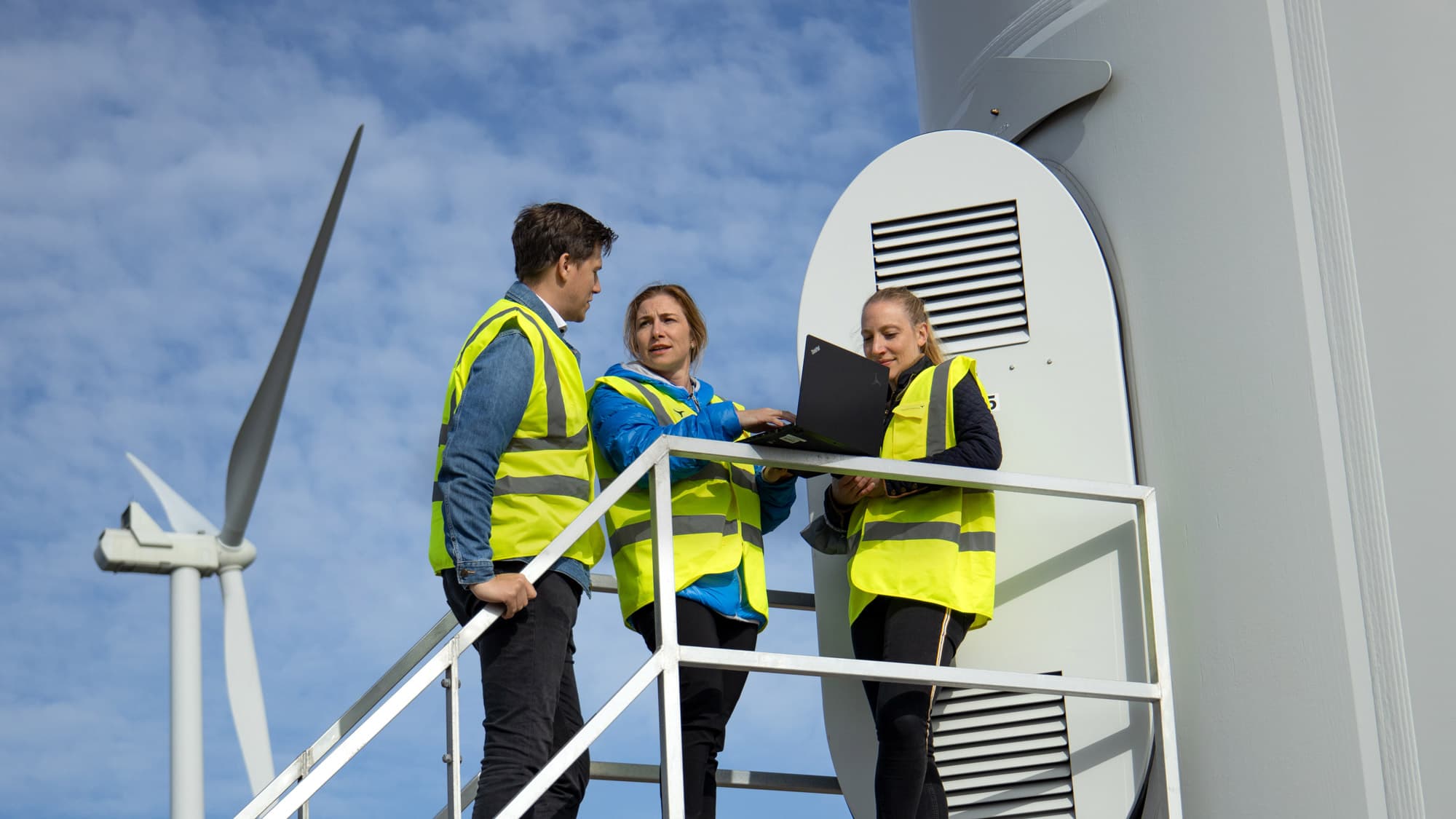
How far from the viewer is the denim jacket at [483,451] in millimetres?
4750

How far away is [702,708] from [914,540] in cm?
92

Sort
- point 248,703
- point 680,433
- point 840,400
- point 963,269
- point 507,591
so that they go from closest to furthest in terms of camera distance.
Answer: point 507,591 < point 840,400 < point 680,433 < point 963,269 < point 248,703

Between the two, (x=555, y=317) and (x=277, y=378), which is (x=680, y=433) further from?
(x=277, y=378)

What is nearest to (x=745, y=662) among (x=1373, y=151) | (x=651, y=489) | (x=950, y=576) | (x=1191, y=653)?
(x=651, y=489)

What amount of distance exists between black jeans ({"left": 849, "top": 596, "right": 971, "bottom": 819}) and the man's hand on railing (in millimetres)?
1255

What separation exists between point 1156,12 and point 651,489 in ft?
9.34

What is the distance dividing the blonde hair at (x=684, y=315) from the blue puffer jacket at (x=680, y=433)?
11 cm

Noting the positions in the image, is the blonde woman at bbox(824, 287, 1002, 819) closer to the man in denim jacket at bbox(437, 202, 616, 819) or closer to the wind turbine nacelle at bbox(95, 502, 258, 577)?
the man in denim jacket at bbox(437, 202, 616, 819)

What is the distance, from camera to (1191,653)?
5.68 metres

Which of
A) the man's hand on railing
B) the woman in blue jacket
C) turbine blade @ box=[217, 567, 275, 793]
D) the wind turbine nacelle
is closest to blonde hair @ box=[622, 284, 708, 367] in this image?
the woman in blue jacket

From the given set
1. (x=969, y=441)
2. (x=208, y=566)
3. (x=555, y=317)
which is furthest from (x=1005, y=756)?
(x=208, y=566)

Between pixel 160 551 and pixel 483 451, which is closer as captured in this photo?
pixel 483 451

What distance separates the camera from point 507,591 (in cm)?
470

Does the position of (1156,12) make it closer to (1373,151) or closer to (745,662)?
(1373,151)
